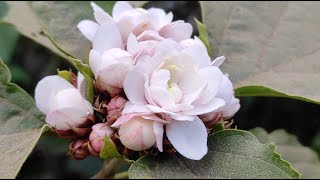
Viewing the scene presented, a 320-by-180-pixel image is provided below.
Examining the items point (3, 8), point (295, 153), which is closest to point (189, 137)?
point (295, 153)

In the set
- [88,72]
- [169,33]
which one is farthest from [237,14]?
[88,72]

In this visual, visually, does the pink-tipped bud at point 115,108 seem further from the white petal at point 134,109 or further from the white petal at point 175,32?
the white petal at point 175,32

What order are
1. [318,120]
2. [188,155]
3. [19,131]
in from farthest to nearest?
[318,120] < [19,131] < [188,155]

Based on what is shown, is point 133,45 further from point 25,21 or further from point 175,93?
point 25,21

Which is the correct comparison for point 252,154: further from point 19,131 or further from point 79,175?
point 79,175

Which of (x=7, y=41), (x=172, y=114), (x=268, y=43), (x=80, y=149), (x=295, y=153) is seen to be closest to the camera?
(x=172, y=114)

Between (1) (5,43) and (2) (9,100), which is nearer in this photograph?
(2) (9,100)
